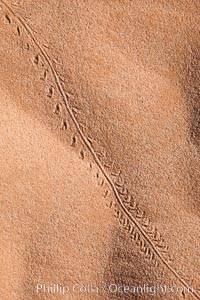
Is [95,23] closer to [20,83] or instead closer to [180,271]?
[20,83]

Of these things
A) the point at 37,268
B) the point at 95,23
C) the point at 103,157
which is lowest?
the point at 37,268

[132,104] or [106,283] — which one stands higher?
[132,104]

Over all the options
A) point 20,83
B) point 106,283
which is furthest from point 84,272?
point 20,83

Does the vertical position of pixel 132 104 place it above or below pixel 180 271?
above

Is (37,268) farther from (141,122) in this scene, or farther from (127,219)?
(141,122)

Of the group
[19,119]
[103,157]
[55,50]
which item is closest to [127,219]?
[103,157]

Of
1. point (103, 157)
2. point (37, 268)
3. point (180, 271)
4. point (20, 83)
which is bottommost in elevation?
point (37, 268)
